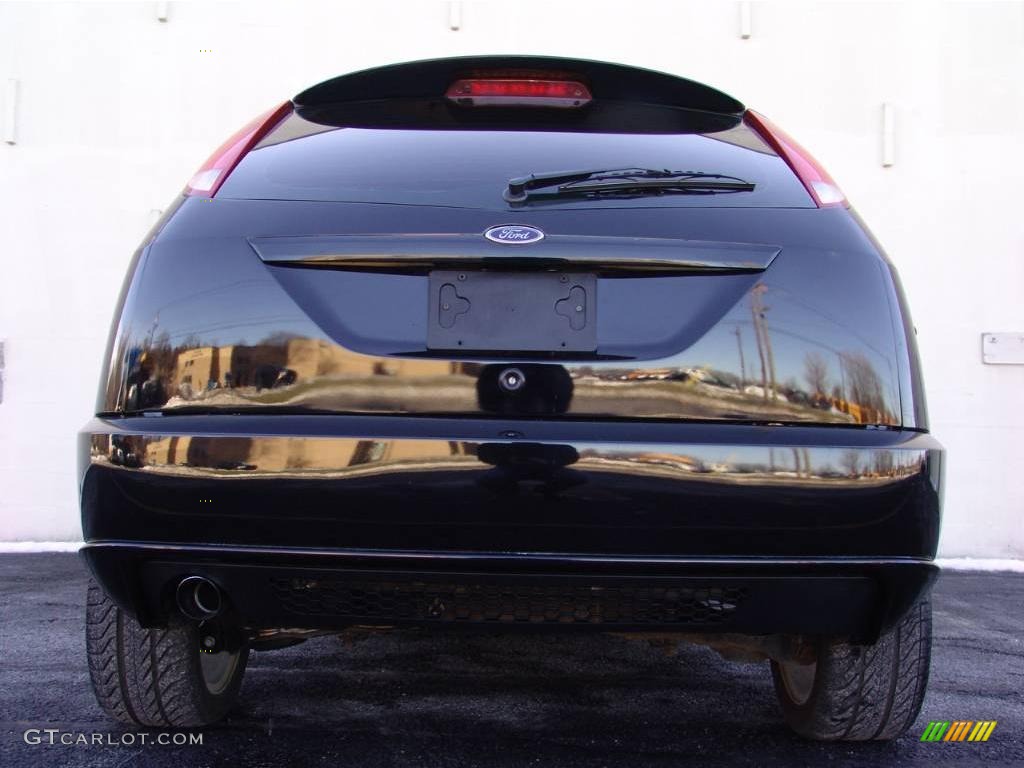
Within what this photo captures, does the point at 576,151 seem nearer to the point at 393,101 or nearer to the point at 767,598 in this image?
the point at 393,101

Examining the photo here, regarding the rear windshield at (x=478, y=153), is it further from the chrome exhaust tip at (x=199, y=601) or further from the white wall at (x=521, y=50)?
the white wall at (x=521, y=50)

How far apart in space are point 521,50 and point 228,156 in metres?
4.12

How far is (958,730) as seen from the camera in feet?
7.63

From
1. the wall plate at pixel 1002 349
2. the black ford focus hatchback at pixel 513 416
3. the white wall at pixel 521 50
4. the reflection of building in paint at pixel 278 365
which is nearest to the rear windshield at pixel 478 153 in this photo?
the black ford focus hatchback at pixel 513 416

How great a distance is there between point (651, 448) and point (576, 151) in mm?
652

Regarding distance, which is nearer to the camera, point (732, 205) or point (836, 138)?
point (732, 205)

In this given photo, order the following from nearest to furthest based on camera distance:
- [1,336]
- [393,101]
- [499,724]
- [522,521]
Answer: [522,521]
[393,101]
[499,724]
[1,336]

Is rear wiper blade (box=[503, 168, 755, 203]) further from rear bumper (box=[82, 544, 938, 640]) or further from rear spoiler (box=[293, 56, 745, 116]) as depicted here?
rear bumper (box=[82, 544, 938, 640])

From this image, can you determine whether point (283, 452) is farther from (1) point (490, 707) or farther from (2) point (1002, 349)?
(2) point (1002, 349)

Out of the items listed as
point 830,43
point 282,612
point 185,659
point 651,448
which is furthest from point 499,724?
point 830,43

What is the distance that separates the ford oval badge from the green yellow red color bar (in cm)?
160

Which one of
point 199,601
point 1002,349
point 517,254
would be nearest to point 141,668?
point 199,601

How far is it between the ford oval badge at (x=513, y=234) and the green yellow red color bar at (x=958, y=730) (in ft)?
5.23

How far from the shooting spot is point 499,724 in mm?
2293
